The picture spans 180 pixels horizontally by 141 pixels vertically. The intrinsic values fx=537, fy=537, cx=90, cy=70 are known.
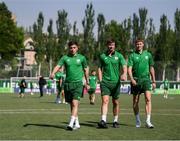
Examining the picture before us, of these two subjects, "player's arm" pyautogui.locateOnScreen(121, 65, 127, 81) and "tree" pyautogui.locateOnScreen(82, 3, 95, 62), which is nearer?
"player's arm" pyautogui.locateOnScreen(121, 65, 127, 81)

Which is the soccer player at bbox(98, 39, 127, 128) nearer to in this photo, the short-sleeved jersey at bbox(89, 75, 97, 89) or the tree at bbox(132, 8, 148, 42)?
the short-sleeved jersey at bbox(89, 75, 97, 89)

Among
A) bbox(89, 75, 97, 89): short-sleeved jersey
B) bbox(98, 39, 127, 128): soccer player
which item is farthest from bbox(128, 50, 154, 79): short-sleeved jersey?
bbox(89, 75, 97, 89): short-sleeved jersey

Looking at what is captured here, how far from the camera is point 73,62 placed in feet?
Result: 42.8

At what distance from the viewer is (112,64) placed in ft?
43.8

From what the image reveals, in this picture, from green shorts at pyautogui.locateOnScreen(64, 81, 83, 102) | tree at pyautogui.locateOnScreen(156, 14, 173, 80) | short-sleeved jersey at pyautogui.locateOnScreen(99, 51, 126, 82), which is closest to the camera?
green shorts at pyautogui.locateOnScreen(64, 81, 83, 102)

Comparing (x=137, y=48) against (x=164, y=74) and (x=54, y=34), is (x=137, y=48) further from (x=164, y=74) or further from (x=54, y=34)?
(x=54, y=34)

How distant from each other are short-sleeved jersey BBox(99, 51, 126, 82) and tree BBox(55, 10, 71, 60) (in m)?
73.1

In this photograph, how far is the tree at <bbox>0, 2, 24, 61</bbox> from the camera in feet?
294

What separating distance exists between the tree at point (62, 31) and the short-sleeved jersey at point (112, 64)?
73067 millimetres

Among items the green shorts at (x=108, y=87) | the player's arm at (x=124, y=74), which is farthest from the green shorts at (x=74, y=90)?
the player's arm at (x=124, y=74)

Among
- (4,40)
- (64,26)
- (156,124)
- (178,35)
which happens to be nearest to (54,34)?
(64,26)

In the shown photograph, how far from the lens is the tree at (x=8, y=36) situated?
89.8 metres

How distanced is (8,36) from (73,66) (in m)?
79.6

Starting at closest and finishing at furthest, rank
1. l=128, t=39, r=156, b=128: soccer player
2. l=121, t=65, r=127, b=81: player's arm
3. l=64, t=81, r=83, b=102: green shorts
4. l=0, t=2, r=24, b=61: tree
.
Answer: l=64, t=81, r=83, b=102: green shorts → l=121, t=65, r=127, b=81: player's arm → l=128, t=39, r=156, b=128: soccer player → l=0, t=2, r=24, b=61: tree
